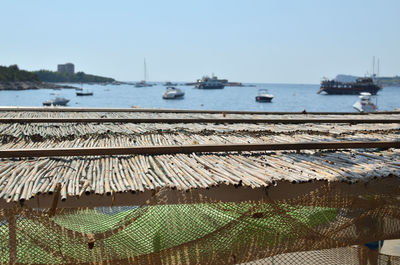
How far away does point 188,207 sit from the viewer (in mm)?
3676

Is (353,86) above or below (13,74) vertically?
below

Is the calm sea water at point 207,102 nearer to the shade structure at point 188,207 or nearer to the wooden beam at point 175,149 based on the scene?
the wooden beam at point 175,149

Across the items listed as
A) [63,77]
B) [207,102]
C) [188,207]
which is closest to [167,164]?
[188,207]

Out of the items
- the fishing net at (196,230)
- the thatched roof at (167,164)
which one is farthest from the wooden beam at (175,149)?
the fishing net at (196,230)

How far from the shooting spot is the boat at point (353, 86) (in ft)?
267

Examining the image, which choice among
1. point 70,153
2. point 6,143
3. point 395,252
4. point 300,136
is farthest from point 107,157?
point 395,252

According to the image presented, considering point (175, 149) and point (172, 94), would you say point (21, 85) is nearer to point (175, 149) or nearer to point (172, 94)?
point (172, 94)

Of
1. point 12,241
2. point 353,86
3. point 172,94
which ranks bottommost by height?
point 12,241

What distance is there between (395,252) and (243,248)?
4.69 meters

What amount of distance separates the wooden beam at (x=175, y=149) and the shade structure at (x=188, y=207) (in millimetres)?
80

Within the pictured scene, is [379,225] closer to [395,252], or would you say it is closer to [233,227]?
[233,227]

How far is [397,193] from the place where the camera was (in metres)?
4.02

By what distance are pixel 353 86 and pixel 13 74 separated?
293ft

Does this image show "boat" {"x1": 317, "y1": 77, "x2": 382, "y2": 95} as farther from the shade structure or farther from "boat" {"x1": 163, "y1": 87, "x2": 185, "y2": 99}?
the shade structure
